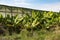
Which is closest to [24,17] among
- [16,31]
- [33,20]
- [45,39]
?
[33,20]

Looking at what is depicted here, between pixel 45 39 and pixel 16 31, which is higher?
pixel 45 39

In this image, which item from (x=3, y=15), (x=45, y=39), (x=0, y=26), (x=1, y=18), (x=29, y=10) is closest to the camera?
(x=45, y=39)

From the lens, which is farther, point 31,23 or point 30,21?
point 30,21

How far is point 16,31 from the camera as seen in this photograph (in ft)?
64.4

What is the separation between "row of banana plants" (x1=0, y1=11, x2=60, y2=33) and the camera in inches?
779

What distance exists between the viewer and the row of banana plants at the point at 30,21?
19.8 meters

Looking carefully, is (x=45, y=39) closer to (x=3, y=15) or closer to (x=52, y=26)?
(x=52, y=26)

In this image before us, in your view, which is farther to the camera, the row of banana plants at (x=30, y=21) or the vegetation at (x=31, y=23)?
the row of banana plants at (x=30, y=21)

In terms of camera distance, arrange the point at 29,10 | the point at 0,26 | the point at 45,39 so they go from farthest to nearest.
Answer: the point at 29,10 → the point at 0,26 → the point at 45,39

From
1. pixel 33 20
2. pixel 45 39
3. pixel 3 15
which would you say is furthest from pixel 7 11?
pixel 45 39

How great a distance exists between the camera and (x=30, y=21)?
2119 cm

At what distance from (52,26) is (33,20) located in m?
1.87

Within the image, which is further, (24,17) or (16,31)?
(24,17)

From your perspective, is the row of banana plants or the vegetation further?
the row of banana plants
